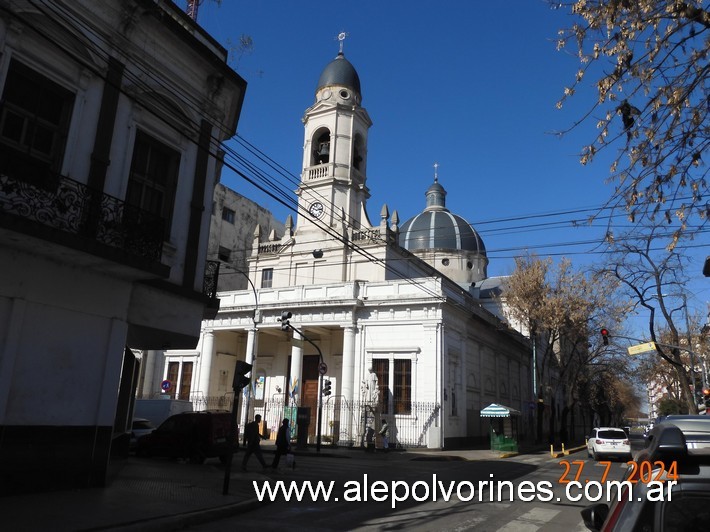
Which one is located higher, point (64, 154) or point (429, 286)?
point (429, 286)

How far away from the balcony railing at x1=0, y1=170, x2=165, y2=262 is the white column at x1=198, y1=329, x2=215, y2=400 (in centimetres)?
2485

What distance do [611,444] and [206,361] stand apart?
2350cm

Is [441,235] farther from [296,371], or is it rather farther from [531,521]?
[531,521]

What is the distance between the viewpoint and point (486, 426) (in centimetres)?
3662

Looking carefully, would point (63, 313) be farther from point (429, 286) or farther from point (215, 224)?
point (215, 224)

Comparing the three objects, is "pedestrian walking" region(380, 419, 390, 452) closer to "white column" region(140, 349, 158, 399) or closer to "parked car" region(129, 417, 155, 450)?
"parked car" region(129, 417, 155, 450)

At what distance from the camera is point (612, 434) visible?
24.6 meters

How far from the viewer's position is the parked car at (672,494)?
9.17 feet

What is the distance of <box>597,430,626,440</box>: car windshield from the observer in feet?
80.1

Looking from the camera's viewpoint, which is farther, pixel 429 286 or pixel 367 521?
pixel 429 286

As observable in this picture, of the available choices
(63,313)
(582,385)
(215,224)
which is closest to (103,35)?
(63,313)

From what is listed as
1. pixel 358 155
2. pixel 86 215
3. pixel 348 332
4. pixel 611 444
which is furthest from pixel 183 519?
pixel 358 155

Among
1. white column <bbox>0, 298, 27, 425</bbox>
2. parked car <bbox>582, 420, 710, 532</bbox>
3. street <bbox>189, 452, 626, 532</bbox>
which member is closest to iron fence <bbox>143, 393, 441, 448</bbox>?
street <bbox>189, 452, 626, 532</bbox>

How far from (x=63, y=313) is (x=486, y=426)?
102 feet
